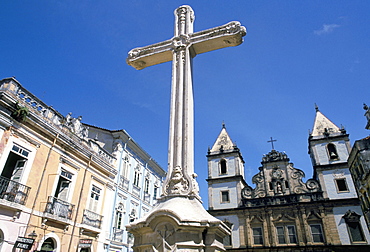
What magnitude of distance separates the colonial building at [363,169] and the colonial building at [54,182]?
20.1m

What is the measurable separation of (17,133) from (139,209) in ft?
37.6

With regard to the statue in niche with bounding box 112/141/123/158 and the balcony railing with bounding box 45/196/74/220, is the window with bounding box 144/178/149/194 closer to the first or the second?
the statue in niche with bounding box 112/141/123/158

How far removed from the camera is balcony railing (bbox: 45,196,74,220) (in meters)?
12.4

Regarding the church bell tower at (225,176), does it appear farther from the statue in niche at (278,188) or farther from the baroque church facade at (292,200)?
the statue in niche at (278,188)

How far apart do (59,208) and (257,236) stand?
2228 centimetres

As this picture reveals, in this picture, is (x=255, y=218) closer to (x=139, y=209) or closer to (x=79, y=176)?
(x=139, y=209)

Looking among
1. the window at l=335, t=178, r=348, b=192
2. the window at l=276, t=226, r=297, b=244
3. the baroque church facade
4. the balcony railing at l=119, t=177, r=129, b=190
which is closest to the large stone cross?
the balcony railing at l=119, t=177, r=129, b=190

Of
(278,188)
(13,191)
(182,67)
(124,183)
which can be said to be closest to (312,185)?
(278,188)

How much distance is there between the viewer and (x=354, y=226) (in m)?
25.7

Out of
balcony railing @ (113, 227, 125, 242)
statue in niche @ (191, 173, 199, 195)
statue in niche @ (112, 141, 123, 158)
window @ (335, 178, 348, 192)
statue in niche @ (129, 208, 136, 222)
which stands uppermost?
window @ (335, 178, 348, 192)

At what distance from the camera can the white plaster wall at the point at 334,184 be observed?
27.1 meters

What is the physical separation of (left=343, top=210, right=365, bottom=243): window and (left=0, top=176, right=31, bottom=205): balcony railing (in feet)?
91.3

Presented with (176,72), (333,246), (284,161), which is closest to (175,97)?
(176,72)

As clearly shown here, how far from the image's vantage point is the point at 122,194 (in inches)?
717
